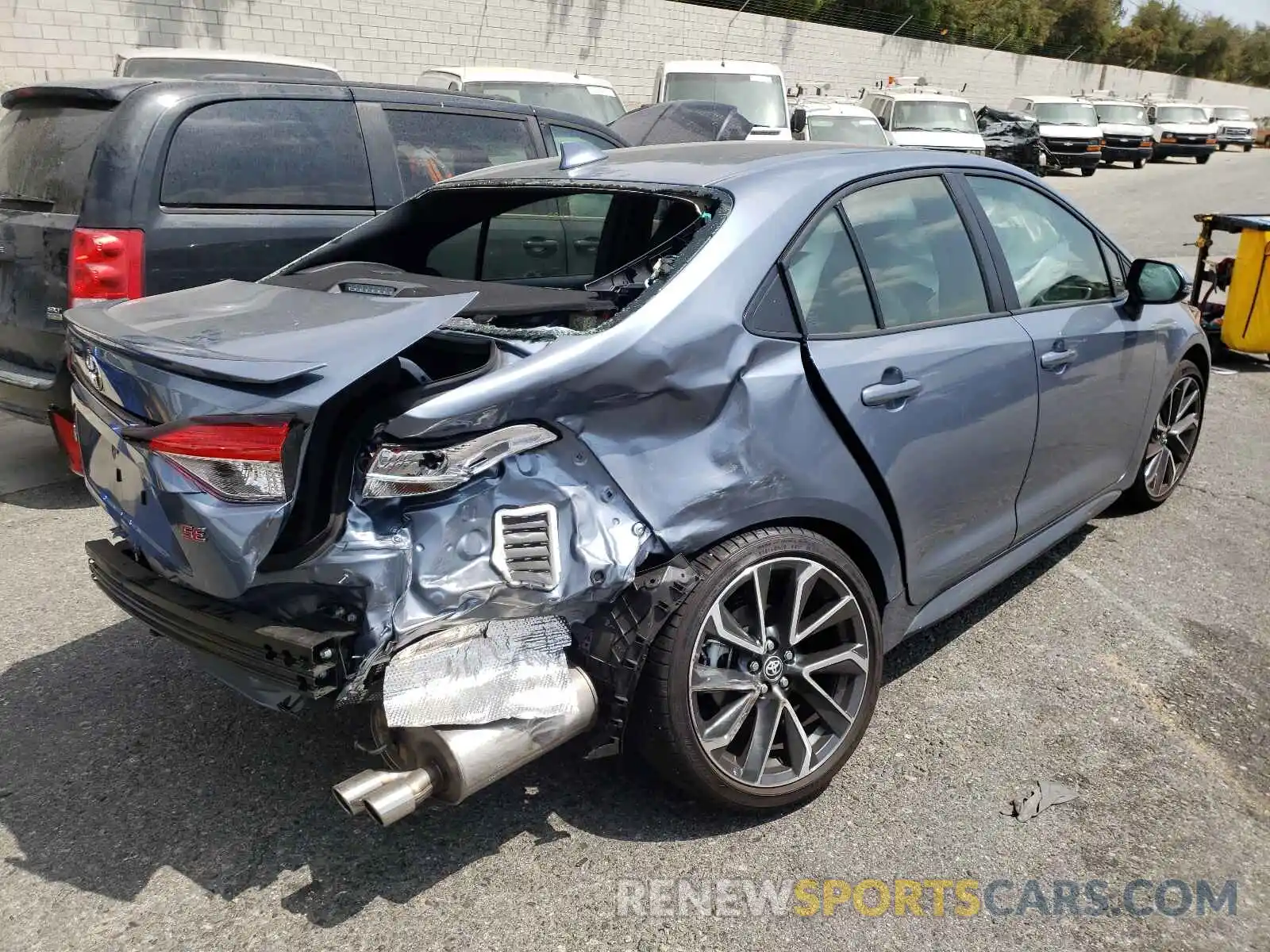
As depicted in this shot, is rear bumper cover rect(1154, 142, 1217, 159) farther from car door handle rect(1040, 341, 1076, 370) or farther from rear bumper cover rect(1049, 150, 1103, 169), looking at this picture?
car door handle rect(1040, 341, 1076, 370)

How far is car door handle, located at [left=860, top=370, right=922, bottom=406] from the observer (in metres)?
2.92

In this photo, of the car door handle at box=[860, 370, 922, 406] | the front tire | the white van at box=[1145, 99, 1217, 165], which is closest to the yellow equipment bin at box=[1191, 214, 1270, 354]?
the front tire

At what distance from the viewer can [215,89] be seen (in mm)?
5160

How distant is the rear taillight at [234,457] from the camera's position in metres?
2.28

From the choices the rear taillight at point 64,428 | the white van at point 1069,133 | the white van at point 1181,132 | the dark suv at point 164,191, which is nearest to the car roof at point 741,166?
the dark suv at point 164,191

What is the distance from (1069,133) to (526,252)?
25.6m

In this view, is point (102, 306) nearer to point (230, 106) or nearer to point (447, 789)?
point (447, 789)

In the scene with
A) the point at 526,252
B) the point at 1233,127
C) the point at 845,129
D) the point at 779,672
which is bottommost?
the point at 779,672

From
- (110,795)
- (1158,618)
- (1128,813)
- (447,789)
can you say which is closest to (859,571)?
(1128,813)

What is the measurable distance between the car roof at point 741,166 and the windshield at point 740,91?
39.2ft

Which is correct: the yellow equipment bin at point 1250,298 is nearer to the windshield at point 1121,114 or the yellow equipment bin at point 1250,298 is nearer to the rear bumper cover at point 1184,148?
the windshield at point 1121,114

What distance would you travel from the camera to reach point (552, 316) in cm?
290

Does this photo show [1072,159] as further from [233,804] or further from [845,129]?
[233,804]

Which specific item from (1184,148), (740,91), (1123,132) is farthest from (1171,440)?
(1184,148)
